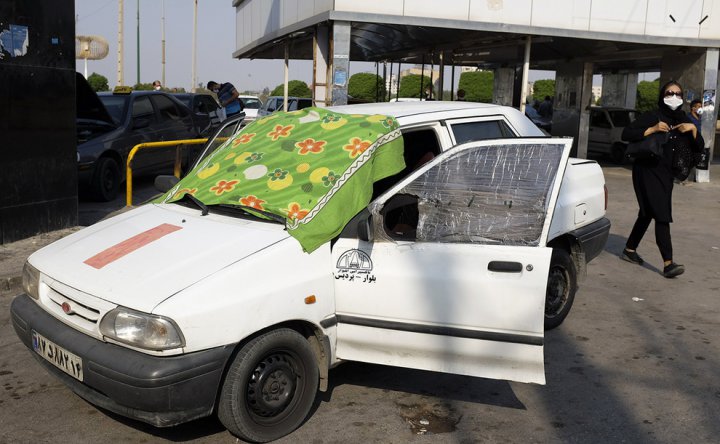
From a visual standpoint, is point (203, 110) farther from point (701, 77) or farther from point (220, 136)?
point (701, 77)

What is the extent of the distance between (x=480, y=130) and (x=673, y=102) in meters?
2.80

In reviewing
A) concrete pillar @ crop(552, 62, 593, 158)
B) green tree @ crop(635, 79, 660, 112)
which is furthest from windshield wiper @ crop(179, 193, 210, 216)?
green tree @ crop(635, 79, 660, 112)

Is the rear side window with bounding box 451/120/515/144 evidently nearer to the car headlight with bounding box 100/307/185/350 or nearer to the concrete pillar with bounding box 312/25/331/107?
the car headlight with bounding box 100/307/185/350

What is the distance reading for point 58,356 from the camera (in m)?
3.50

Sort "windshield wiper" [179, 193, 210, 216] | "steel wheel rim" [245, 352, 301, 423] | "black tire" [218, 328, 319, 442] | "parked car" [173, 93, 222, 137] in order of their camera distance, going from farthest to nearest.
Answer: "parked car" [173, 93, 222, 137] < "windshield wiper" [179, 193, 210, 216] < "steel wheel rim" [245, 352, 301, 423] < "black tire" [218, 328, 319, 442]

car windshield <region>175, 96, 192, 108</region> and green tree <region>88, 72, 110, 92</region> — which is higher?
green tree <region>88, 72, 110, 92</region>

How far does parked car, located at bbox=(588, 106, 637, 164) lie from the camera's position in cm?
1936

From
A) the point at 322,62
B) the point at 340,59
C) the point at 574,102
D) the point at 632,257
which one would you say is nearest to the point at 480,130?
the point at 632,257

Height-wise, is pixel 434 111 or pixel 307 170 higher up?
pixel 434 111

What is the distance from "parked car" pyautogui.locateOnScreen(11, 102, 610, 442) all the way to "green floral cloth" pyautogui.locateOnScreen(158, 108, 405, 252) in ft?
0.04

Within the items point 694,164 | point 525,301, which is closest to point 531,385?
point 525,301

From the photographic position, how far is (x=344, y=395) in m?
4.20

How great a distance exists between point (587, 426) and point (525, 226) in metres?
1.14

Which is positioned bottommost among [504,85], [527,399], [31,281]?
[527,399]
